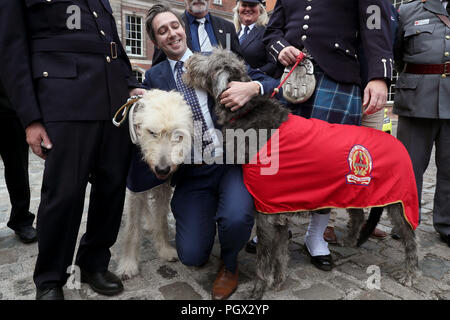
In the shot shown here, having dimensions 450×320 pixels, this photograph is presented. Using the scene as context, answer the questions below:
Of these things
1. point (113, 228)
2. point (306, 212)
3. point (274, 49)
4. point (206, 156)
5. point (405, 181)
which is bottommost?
point (113, 228)

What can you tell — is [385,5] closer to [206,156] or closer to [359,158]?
[359,158]

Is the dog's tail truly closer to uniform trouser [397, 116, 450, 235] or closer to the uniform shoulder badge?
the uniform shoulder badge

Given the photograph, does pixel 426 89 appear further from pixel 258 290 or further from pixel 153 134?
pixel 153 134

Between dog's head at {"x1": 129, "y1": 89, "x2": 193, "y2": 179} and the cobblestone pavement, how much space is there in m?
1.07

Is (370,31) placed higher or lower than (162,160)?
higher

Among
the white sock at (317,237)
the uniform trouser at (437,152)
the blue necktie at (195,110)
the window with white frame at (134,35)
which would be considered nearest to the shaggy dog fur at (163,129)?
the blue necktie at (195,110)

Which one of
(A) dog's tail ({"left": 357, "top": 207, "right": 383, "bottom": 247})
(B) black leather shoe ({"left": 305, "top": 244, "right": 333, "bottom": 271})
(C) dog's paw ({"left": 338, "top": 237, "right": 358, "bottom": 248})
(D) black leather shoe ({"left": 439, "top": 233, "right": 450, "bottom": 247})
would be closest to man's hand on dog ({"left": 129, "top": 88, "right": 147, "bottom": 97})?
(B) black leather shoe ({"left": 305, "top": 244, "right": 333, "bottom": 271})

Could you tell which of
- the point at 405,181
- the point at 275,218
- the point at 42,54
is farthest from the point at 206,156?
the point at 405,181

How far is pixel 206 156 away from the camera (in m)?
2.61

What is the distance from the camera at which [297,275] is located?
2.79 meters

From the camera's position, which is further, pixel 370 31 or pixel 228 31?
pixel 228 31
